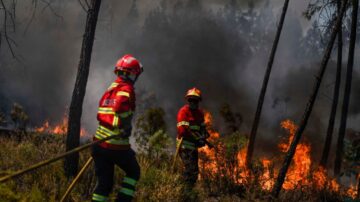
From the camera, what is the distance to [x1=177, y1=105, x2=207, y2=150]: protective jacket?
7.09 meters

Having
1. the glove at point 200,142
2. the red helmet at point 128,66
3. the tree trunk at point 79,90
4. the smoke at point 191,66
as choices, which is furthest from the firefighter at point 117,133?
the smoke at point 191,66

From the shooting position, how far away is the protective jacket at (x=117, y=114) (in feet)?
14.1

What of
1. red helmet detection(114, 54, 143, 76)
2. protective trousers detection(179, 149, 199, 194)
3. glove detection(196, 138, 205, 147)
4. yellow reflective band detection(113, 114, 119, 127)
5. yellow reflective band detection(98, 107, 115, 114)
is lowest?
protective trousers detection(179, 149, 199, 194)

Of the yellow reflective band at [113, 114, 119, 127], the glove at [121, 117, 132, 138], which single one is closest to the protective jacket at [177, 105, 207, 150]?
the glove at [121, 117, 132, 138]

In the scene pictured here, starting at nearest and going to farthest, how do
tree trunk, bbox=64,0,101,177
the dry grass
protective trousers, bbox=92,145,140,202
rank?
1. protective trousers, bbox=92,145,140,202
2. the dry grass
3. tree trunk, bbox=64,0,101,177

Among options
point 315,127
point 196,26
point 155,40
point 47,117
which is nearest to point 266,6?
point 196,26

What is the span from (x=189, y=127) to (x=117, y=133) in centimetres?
294

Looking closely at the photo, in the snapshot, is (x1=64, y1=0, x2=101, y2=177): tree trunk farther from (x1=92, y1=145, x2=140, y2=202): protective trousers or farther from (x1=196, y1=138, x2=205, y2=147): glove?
(x1=196, y1=138, x2=205, y2=147): glove

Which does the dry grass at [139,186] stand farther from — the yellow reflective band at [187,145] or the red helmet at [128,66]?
the red helmet at [128,66]

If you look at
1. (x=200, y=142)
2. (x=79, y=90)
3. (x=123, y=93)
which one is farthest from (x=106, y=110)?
(x=200, y=142)

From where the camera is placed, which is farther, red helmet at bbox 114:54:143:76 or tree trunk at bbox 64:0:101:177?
tree trunk at bbox 64:0:101:177

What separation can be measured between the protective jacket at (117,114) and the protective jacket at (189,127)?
8.76ft

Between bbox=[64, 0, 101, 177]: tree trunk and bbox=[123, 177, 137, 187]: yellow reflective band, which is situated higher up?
bbox=[64, 0, 101, 177]: tree trunk

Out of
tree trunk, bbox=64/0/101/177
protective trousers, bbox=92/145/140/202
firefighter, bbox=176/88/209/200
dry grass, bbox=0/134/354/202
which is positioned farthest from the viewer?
firefighter, bbox=176/88/209/200
